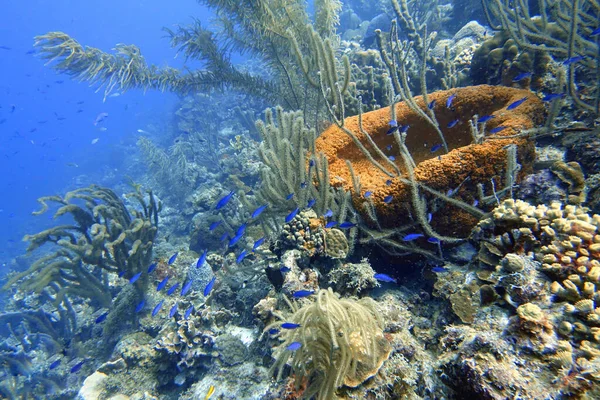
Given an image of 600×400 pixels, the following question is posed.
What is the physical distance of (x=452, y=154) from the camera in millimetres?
3232

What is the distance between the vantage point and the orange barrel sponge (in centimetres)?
318

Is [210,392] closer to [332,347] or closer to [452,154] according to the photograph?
[332,347]

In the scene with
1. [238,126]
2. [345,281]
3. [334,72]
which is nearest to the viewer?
[345,281]

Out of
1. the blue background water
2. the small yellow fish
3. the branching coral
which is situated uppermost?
the blue background water

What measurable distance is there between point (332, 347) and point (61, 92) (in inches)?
6585

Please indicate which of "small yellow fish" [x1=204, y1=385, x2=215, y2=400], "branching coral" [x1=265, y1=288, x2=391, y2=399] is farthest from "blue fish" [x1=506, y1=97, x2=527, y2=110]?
"small yellow fish" [x1=204, y1=385, x2=215, y2=400]

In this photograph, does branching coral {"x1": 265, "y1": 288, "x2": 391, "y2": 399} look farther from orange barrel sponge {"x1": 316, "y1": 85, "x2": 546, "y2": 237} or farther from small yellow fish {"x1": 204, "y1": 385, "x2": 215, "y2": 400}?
orange barrel sponge {"x1": 316, "y1": 85, "x2": 546, "y2": 237}

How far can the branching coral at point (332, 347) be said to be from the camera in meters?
2.28

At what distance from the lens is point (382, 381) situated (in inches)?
94.2

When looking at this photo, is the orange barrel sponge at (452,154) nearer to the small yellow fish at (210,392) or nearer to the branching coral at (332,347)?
the branching coral at (332,347)

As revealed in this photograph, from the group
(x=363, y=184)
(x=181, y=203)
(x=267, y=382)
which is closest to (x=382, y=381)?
(x=267, y=382)

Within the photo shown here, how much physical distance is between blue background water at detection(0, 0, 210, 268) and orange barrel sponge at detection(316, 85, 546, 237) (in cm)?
4563

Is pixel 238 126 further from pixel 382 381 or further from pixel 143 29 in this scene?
pixel 143 29

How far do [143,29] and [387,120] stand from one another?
211023 millimetres
